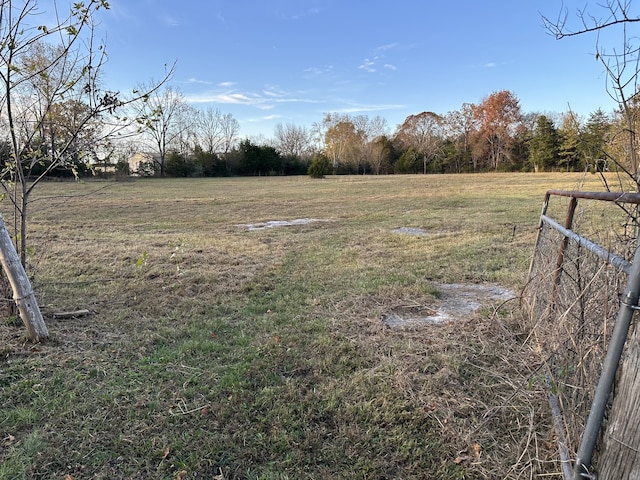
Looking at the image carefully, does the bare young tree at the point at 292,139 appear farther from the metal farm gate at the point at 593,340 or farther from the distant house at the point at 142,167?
the metal farm gate at the point at 593,340

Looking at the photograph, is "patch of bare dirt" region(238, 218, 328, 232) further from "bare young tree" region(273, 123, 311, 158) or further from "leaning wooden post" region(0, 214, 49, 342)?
"bare young tree" region(273, 123, 311, 158)

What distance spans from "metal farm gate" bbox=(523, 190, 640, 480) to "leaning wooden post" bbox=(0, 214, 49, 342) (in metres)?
3.71

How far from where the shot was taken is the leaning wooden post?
2.82 meters

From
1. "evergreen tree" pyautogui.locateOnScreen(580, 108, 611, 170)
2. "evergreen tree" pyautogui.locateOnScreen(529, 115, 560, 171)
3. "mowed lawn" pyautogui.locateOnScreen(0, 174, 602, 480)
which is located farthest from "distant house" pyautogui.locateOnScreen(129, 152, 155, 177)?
"evergreen tree" pyautogui.locateOnScreen(580, 108, 611, 170)

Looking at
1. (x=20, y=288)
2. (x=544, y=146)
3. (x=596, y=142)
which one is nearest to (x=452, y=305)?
(x=596, y=142)

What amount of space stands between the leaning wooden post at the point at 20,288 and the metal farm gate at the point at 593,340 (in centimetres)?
371

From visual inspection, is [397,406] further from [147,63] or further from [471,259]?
[147,63]

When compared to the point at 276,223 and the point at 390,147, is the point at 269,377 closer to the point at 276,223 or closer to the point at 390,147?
the point at 276,223

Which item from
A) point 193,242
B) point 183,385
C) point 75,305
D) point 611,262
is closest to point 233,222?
point 193,242

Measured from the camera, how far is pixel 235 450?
1.96 m

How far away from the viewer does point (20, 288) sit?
2.89m

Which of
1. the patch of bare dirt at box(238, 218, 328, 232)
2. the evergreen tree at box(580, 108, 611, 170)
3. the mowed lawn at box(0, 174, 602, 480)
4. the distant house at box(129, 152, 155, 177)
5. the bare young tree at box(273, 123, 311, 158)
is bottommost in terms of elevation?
the mowed lawn at box(0, 174, 602, 480)

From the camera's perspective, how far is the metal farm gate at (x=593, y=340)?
3.67 ft

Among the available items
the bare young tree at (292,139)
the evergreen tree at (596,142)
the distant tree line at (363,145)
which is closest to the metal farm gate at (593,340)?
the evergreen tree at (596,142)
